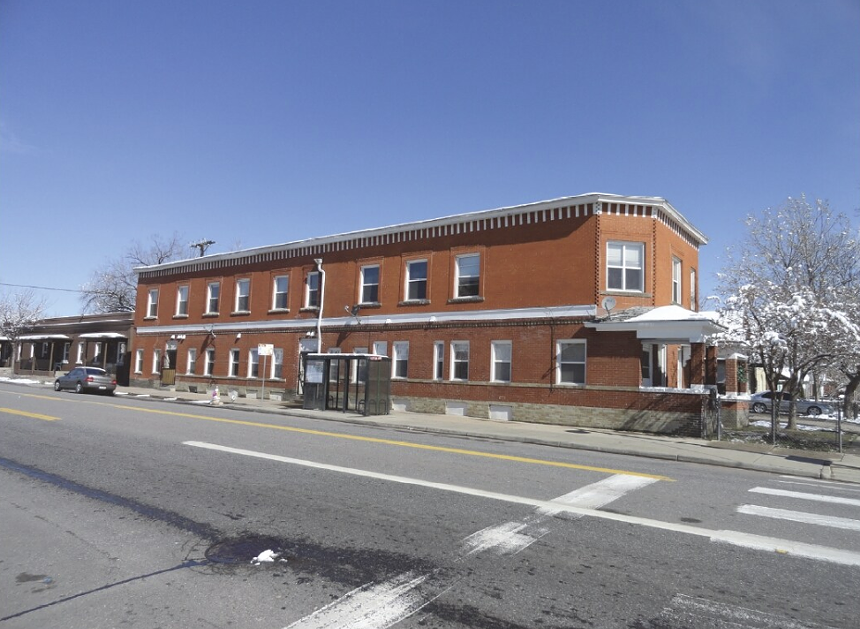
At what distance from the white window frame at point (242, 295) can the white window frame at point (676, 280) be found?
2056 centimetres

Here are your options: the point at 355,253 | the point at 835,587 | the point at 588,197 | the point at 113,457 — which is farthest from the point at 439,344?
the point at 835,587

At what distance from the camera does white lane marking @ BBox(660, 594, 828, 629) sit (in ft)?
13.8

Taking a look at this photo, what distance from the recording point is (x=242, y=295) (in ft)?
104

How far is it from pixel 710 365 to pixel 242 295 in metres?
22.8

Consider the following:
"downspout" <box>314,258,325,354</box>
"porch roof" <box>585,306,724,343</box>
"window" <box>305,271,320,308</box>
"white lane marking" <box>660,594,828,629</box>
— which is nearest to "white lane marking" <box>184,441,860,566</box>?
"white lane marking" <box>660,594,828,629</box>

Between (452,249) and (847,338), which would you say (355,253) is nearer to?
(452,249)

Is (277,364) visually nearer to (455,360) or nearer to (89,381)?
(89,381)

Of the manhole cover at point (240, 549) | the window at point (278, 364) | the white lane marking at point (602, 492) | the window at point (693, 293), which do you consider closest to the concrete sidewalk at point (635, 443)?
the white lane marking at point (602, 492)

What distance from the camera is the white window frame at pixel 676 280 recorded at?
22.6m

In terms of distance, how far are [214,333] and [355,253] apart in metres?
10.9

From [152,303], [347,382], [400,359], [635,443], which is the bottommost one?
[635,443]

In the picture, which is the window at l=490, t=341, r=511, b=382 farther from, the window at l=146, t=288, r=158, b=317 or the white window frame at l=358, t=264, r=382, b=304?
the window at l=146, t=288, r=158, b=317

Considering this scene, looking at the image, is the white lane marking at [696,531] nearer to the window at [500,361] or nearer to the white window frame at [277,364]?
the window at [500,361]

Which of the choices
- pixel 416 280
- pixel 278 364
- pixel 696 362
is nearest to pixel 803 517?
pixel 696 362
